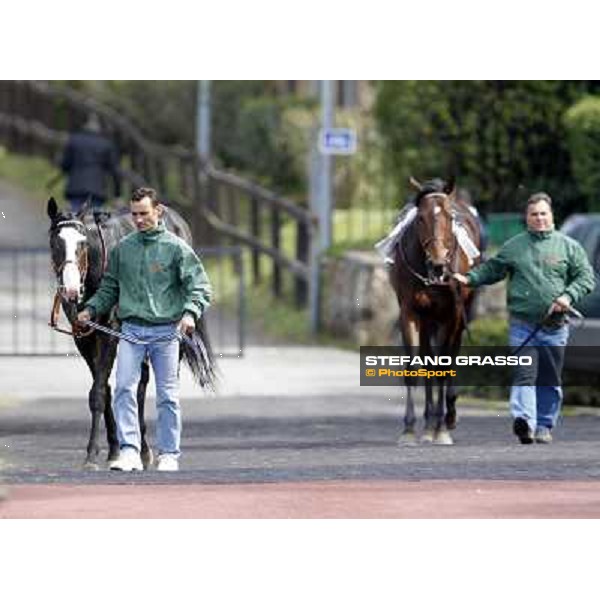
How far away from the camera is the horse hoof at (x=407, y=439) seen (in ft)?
58.1

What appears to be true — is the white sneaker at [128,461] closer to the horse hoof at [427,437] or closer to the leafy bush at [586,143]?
the horse hoof at [427,437]

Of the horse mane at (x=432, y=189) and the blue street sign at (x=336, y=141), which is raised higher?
the blue street sign at (x=336, y=141)

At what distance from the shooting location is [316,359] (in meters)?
25.7

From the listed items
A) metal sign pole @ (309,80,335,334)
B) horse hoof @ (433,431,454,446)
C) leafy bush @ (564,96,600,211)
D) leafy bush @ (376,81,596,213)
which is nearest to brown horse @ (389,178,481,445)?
horse hoof @ (433,431,454,446)

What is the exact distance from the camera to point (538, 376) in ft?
58.1

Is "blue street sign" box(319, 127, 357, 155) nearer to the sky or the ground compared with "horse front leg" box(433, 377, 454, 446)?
nearer to the sky

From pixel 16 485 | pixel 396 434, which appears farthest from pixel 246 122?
pixel 16 485

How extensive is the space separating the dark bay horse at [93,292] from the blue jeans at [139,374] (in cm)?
48

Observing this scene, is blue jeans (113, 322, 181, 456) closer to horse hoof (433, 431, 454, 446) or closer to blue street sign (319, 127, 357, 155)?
horse hoof (433, 431, 454, 446)

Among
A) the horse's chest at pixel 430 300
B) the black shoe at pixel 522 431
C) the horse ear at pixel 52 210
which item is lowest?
the black shoe at pixel 522 431

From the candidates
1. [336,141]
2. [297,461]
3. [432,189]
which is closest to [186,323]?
[297,461]

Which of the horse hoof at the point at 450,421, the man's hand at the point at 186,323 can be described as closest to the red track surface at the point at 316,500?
the man's hand at the point at 186,323

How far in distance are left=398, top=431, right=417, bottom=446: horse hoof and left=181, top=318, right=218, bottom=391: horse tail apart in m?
1.74

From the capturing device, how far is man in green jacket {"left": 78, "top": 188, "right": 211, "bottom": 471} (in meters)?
15.0
